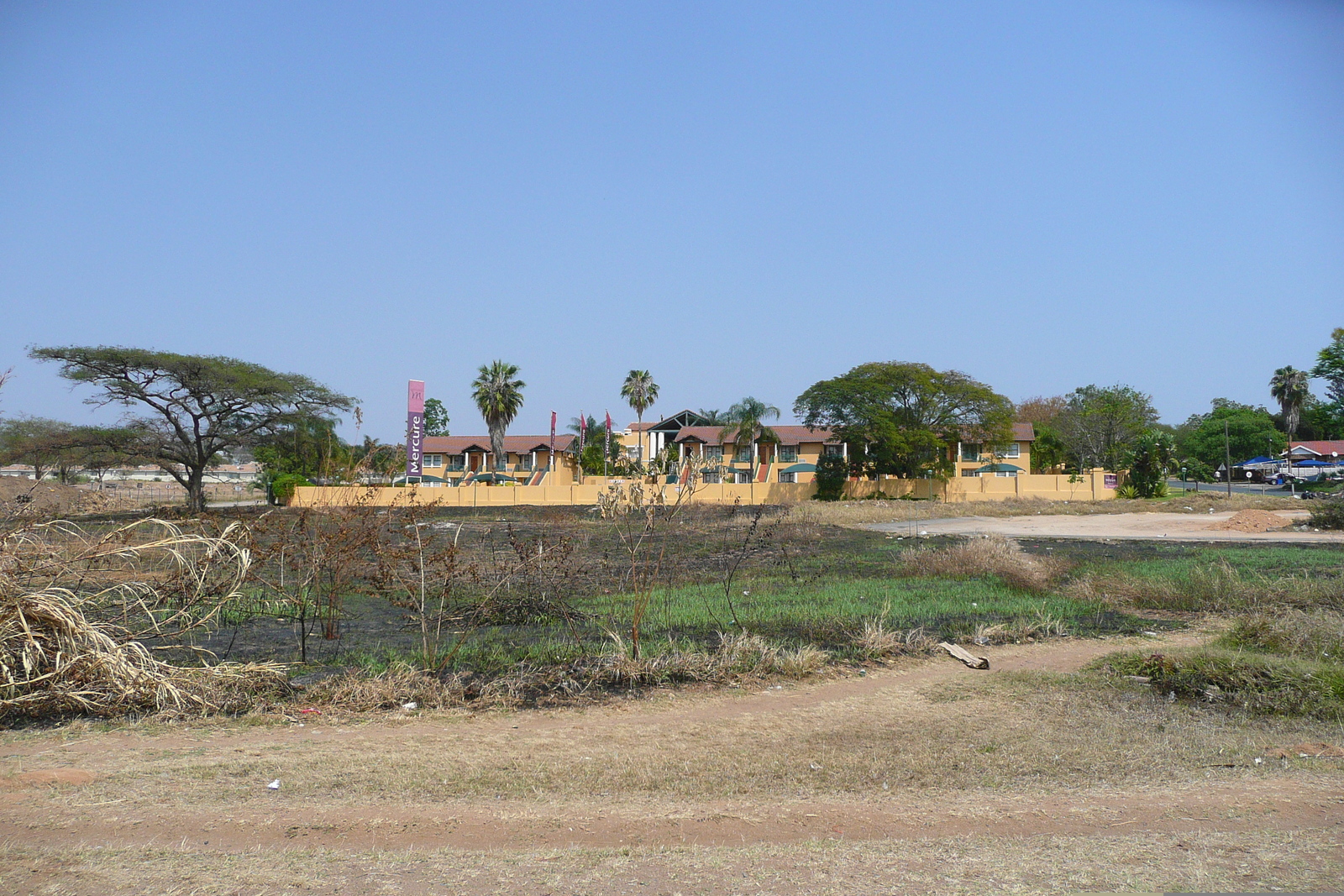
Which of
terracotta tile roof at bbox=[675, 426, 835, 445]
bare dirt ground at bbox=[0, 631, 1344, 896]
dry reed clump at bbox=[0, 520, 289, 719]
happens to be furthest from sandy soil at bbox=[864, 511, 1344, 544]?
terracotta tile roof at bbox=[675, 426, 835, 445]

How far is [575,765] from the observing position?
6199mm

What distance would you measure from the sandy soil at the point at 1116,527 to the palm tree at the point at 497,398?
37450mm

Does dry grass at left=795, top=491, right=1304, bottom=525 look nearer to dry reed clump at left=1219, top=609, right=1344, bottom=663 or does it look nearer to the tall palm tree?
dry reed clump at left=1219, top=609, right=1344, bottom=663

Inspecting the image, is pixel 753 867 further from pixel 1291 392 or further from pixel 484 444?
pixel 1291 392

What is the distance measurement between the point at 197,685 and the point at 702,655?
15.5ft

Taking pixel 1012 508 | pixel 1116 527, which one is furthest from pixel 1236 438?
pixel 1116 527

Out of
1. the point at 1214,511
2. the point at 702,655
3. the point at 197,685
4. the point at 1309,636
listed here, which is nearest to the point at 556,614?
the point at 702,655

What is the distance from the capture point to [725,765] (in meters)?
6.22

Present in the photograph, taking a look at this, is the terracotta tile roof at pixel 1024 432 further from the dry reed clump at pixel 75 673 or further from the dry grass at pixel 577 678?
the dry reed clump at pixel 75 673

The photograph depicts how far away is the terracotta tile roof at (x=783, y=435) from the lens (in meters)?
70.6

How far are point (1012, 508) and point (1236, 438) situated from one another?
57.3m

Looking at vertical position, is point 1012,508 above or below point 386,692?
below

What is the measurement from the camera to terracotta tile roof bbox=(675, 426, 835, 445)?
70625 millimetres

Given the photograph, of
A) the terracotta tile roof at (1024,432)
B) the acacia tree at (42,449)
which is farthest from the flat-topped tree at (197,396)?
the terracotta tile roof at (1024,432)
